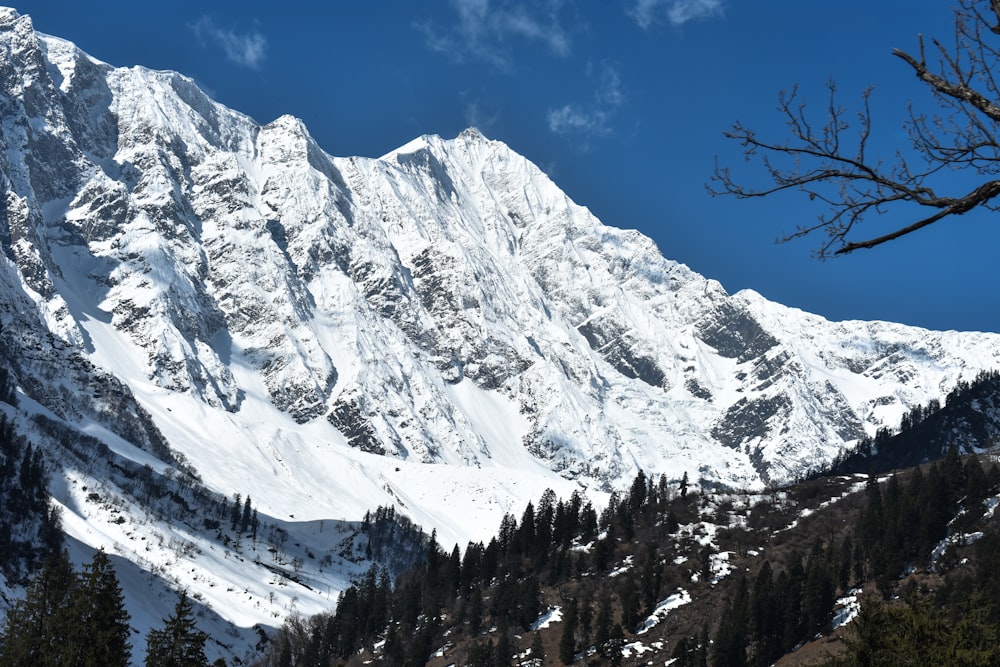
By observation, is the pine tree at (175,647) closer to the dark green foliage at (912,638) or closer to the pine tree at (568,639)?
the dark green foliage at (912,638)

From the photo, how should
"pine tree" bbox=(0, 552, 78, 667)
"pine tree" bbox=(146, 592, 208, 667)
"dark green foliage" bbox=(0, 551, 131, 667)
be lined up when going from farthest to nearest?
"pine tree" bbox=(146, 592, 208, 667), "dark green foliage" bbox=(0, 551, 131, 667), "pine tree" bbox=(0, 552, 78, 667)

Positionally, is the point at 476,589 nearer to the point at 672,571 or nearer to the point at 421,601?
the point at 421,601

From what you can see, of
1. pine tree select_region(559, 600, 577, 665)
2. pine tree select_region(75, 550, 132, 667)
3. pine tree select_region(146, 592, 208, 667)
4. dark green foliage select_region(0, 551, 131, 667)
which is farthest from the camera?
pine tree select_region(559, 600, 577, 665)

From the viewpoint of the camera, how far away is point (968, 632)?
3084 cm

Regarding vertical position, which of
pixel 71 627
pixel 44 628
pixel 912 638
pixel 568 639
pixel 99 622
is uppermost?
pixel 568 639

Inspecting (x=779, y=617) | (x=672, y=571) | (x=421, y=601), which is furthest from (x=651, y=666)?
(x=421, y=601)

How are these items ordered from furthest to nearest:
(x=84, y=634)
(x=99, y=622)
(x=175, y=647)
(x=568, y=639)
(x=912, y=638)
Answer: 1. (x=568, y=639)
2. (x=99, y=622)
3. (x=175, y=647)
4. (x=84, y=634)
5. (x=912, y=638)

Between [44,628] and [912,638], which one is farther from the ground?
[912,638]

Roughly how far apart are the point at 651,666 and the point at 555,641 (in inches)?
829

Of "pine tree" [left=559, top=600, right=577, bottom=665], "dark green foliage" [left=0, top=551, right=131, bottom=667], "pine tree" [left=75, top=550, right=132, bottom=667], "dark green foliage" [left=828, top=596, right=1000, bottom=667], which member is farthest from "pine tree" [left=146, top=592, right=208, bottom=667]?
"pine tree" [left=559, top=600, right=577, bottom=665]

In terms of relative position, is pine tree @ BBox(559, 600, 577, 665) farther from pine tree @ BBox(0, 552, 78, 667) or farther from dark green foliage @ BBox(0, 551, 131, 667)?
pine tree @ BBox(0, 552, 78, 667)

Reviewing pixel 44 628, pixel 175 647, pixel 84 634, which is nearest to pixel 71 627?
pixel 84 634

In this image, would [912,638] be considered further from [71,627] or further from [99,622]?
[71,627]

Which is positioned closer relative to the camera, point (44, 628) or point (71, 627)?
point (71, 627)
